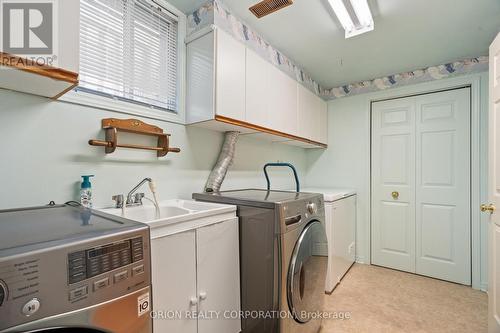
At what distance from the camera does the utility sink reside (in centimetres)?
113

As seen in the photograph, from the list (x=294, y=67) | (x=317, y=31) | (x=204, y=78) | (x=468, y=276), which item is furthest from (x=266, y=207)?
(x=468, y=276)

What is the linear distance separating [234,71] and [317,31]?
863 millimetres

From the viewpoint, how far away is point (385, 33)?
2.03 metres

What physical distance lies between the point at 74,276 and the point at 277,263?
3.28 feet

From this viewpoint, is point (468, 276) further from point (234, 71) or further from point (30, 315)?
point (30, 315)

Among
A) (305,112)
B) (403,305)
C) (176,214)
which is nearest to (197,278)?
(176,214)

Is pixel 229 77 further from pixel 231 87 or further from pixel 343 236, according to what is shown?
pixel 343 236

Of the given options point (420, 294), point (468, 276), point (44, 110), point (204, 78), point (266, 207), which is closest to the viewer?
point (44, 110)

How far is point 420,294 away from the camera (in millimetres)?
2330

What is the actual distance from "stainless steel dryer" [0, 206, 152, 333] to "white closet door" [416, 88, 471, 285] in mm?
3127

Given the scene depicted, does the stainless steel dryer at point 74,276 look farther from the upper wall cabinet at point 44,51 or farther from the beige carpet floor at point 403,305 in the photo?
the beige carpet floor at point 403,305

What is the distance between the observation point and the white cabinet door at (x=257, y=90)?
6.20 ft

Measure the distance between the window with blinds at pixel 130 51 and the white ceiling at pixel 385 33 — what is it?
251 millimetres

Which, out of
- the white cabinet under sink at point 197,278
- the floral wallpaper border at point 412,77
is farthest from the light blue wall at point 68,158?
the floral wallpaper border at point 412,77
